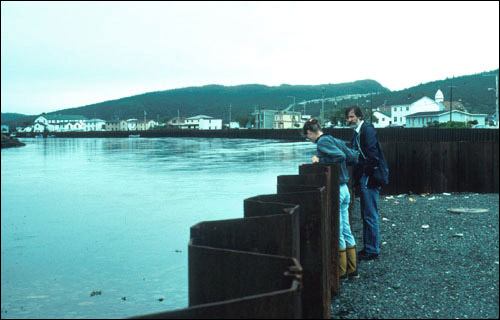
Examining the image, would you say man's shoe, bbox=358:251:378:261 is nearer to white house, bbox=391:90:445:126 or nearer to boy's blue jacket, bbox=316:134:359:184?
boy's blue jacket, bbox=316:134:359:184

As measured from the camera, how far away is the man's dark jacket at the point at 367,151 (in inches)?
268

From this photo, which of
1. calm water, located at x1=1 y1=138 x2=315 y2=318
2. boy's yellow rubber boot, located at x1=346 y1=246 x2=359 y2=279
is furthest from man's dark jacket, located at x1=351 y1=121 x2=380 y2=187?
calm water, located at x1=1 y1=138 x2=315 y2=318

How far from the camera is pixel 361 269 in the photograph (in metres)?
6.50

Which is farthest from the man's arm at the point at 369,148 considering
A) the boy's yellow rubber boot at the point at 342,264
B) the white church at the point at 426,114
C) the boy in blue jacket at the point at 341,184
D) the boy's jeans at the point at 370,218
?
the white church at the point at 426,114

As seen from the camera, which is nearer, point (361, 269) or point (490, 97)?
point (361, 269)

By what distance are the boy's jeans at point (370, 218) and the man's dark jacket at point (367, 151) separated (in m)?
0.09

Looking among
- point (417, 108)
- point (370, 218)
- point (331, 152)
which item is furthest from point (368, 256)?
point (417, 108)

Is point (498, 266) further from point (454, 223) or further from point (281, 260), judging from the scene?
point (281, 260)

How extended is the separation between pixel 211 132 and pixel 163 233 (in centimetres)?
10562

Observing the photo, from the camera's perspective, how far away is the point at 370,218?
694 centimetres

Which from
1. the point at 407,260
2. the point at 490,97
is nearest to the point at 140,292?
the point at 407,260

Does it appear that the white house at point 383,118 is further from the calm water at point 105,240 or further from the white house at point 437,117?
the calm water at point 105,240

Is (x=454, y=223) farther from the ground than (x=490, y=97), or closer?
closer

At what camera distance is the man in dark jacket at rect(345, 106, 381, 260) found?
6828 millimetres
